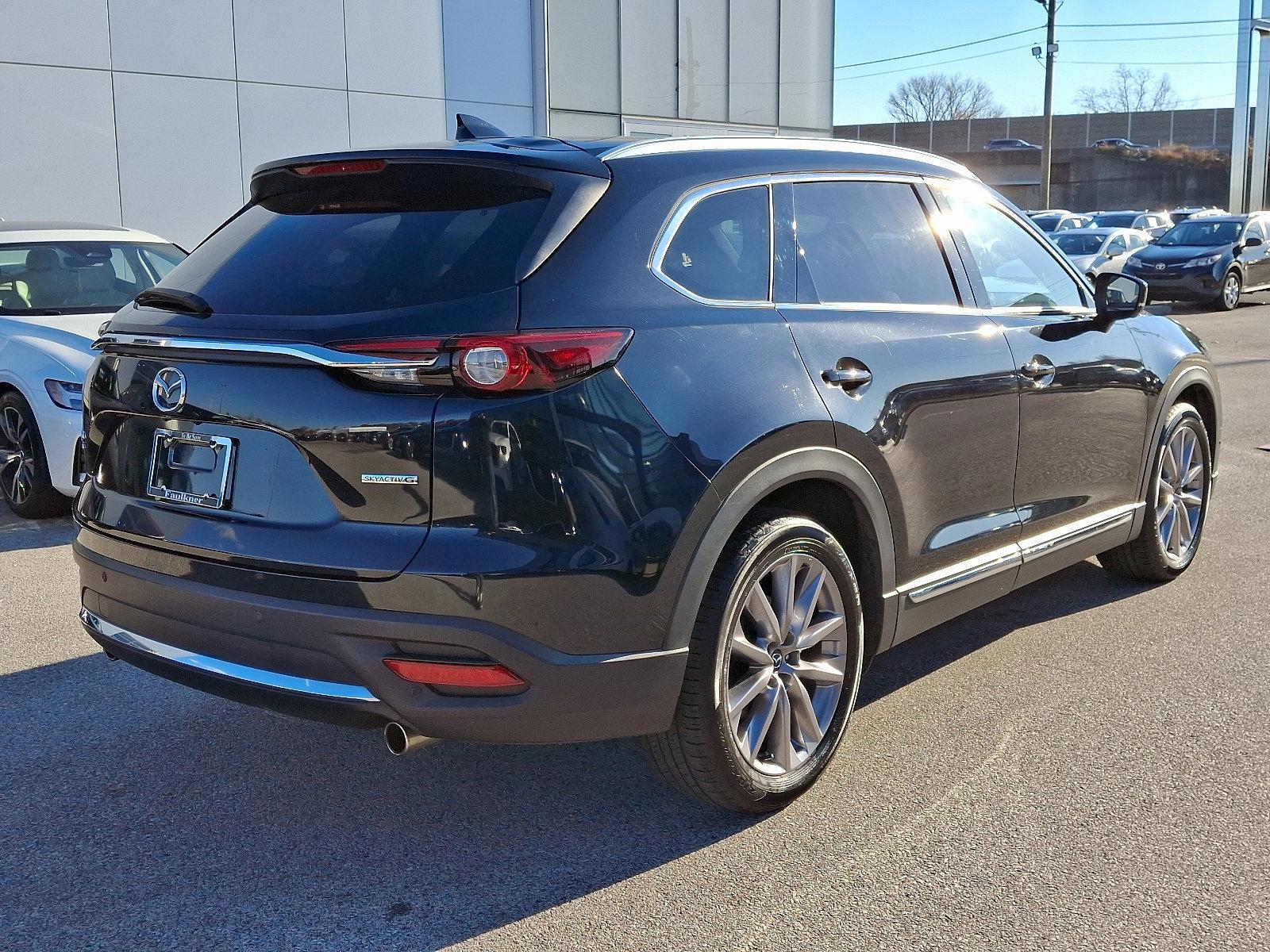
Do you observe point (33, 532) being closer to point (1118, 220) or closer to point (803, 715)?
point (803, 715)

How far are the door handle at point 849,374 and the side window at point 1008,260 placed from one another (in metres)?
0.99

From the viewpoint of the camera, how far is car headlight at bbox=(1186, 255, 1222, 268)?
22.5 meters

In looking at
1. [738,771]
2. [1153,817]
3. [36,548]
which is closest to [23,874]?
[738,771]

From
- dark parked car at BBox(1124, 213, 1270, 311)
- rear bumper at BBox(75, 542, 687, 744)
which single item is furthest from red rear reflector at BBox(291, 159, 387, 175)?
dark parked car at BBox(1124, 213, 1270, 311)

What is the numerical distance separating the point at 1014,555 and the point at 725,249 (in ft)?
5.46

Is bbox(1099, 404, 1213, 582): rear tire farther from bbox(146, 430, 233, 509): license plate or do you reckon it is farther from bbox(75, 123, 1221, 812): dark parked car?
bbox(146, 430, 233, 509): license plate

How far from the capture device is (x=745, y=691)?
3365 mm

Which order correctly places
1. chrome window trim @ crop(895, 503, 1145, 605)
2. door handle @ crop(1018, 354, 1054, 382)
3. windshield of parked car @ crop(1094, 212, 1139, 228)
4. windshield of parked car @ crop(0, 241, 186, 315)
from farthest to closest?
1. windshield of parked car @ crop(1094, 212, 1139, 228)
2. windshield of parked car @ crop(0, 241, 186, 315)
3. door handle @ crop(1018, 354, 1054, 382)
4. chrome window trim @ crop(895, 503, 1145, 605)

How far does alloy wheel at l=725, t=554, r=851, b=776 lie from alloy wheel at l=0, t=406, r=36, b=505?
518 cm

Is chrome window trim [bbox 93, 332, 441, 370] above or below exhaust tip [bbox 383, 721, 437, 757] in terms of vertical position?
above

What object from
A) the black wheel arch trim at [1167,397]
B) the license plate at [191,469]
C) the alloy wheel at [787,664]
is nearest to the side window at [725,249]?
the alloy wheel at [787,664]

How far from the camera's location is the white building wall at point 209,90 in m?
15.3

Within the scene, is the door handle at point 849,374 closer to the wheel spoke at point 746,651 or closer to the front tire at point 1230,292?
the wheel spoke at point 746,651

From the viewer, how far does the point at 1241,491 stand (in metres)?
7.71
